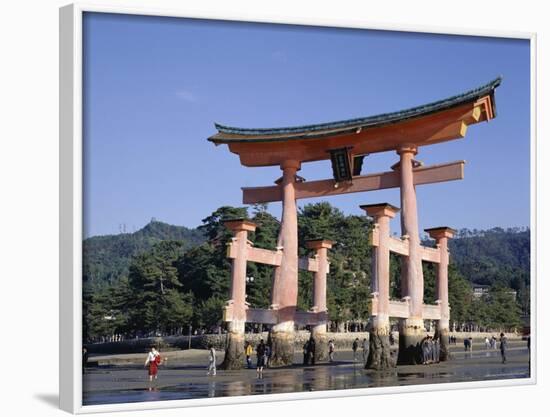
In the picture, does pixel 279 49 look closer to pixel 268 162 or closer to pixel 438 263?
pixel 268 162

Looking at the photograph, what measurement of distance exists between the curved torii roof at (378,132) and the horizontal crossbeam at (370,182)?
33cm

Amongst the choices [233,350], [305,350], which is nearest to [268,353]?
[233,350]

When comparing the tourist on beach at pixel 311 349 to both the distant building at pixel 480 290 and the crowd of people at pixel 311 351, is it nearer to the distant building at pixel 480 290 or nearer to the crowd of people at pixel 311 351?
the crowd of people at pixel 311 351

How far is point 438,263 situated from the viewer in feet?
47.1

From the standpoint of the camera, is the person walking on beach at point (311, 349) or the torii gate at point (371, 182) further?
the person walking on beach at point (311, 349)

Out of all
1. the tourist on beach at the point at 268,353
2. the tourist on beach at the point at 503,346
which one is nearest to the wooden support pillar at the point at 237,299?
the tourist on beach at the point at 268,353

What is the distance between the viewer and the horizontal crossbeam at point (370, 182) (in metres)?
13.2

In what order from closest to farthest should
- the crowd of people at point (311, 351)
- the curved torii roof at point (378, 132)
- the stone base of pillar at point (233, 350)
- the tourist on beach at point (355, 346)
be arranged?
1. the crowd of people at point (311, 351)
2. the stone base of pillar at point (233, 350)
3. the curved torii roof at point (378, 132)
4. the tourist on beach at point (355, 346)

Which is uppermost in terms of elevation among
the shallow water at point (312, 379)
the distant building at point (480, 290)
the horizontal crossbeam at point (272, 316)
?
the distant building at point (480, 290)

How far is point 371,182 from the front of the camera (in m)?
13.5

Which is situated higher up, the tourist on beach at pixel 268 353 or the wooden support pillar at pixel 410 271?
the wooden support pillar at pixel 410 271

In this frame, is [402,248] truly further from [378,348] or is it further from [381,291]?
[378,348]

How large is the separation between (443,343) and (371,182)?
2.46 metres

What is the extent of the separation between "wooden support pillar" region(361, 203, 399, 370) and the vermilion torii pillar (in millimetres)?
786
